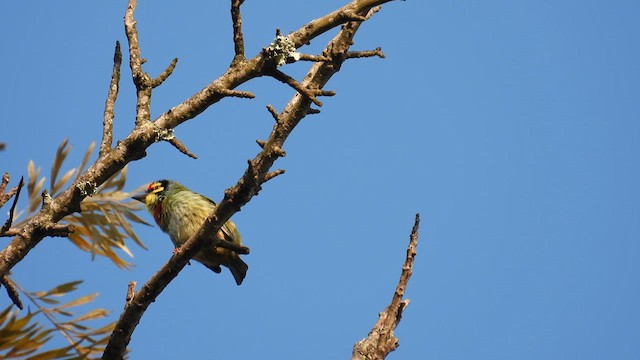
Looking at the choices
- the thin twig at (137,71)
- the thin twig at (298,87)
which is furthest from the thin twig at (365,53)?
the thin twig at (137,71)

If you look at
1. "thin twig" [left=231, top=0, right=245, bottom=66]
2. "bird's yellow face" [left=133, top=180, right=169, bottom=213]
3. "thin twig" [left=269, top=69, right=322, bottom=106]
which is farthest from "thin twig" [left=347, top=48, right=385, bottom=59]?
"bird's yellow face" [left=133, top=180, right=169, bottom=213]

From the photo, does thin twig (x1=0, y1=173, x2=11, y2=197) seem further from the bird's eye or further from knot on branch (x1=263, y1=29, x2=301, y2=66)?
the bird's eye

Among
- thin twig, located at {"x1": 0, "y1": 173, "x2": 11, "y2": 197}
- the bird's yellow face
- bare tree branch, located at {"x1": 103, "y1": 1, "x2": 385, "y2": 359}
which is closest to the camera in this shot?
bare tree branch, located at {"x1": 103, "y1": 1, "x2": 385, "y2": 359}

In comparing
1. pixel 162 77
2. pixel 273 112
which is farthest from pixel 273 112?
pixel 162 77

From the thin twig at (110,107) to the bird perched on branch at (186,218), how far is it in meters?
2.65

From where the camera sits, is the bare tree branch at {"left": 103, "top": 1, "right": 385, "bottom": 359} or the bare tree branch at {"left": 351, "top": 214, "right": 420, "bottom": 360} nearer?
the bare tree branch at {"left": 103, "top": 1, "right": 385, "bottom": 359}

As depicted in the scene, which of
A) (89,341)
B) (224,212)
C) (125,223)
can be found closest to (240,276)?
(125,223)

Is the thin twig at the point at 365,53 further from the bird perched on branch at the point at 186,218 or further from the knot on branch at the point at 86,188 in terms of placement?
the bird perched on branch at the point at 186,218

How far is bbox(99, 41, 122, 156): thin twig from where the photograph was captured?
303 centimetres

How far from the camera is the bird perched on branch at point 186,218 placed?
5.91 meters

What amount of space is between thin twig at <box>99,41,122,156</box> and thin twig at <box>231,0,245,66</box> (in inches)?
21.7

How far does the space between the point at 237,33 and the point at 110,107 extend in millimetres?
630

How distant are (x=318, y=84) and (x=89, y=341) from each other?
1832 mm

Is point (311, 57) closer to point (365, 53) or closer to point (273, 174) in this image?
point (365, 53)
